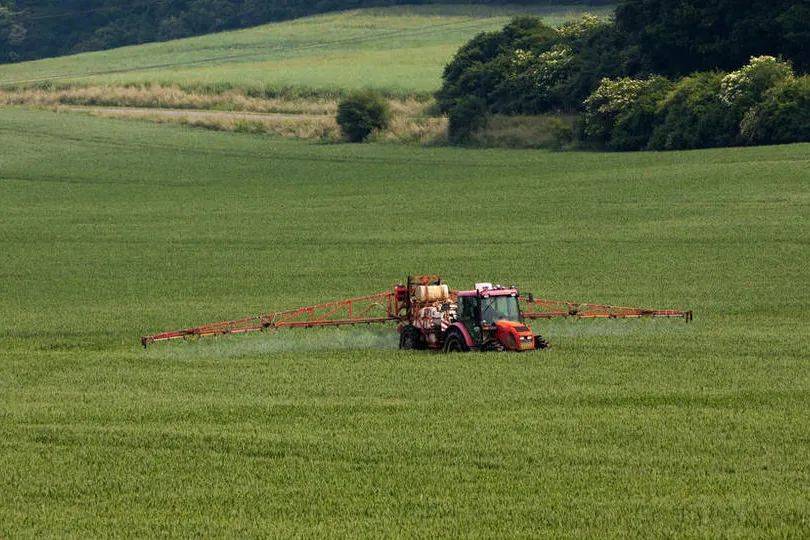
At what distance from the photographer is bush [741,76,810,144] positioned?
232 ft

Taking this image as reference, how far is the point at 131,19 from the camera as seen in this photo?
173250 mm

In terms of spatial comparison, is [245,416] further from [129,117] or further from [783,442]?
[129,117]

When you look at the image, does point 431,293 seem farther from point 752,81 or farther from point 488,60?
point 488,60

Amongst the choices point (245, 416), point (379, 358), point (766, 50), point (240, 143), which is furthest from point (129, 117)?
point (245, 416)

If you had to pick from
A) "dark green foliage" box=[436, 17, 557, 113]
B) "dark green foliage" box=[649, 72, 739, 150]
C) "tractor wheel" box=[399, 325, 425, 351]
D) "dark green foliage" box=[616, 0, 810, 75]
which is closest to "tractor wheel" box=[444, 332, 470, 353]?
"tractor wheel" box=[399, 325, 425, 351]

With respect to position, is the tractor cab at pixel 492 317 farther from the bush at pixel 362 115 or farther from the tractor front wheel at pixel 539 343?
the bush at pixel 362 115

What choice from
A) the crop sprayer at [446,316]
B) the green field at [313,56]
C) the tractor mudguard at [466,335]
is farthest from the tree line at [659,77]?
the tractor mudguard at [466,335]

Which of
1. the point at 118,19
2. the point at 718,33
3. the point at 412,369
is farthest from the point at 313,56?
the point at 412,369

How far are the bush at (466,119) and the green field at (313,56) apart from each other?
1963 cm

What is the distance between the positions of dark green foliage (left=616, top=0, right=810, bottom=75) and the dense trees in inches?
3153

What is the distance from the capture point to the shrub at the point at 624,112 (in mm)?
76812

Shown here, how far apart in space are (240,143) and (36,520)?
226ft

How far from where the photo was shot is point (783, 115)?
71125 millimetres

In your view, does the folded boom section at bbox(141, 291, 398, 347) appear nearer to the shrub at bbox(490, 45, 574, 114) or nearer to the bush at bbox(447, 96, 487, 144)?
the bush at bbox(447, 96, 487, 144)
